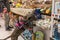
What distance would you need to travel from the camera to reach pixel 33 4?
9.57 ft

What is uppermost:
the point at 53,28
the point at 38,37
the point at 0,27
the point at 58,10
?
the point at 58,10

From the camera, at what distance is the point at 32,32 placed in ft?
9.75

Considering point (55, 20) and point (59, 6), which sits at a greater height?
point (59, 6)

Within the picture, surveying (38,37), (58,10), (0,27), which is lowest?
(0,27)

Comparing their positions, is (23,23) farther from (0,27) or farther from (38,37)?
(0,27)

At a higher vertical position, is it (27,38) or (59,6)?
(59,6)

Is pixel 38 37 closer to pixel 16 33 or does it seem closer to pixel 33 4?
pixel 16 33

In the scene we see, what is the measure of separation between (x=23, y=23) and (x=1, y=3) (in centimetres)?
431

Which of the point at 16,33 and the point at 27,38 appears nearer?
the point at 16,33

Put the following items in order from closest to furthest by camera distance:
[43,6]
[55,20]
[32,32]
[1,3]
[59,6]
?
[59,6] < [55,20] < [43,6] < [32,32] < [1,3]

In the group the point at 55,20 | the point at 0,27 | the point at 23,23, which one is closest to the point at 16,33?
the point at 23,23

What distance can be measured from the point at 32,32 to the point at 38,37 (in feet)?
0.86

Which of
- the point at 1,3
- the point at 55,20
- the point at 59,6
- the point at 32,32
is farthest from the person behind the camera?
the point at 1,3

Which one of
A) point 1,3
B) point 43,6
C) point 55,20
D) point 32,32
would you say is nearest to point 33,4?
point 43,6
